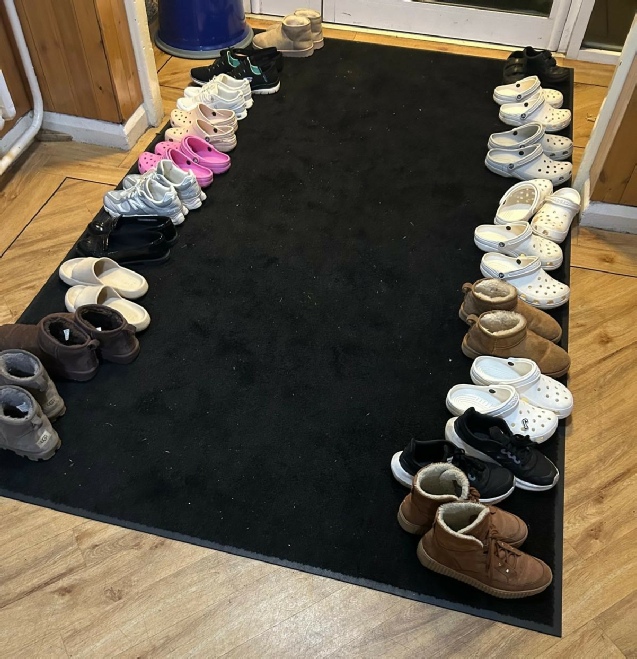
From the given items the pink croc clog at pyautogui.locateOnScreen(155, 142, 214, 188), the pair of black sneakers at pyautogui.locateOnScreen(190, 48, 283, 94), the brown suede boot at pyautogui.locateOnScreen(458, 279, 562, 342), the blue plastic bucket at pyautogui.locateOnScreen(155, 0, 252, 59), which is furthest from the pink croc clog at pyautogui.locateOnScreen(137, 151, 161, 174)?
the brown suede boot at pyautogui.locateOnScreen(458, 279, 562, 342)

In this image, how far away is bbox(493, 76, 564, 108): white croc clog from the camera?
2420 mm

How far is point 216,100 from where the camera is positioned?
2.42m

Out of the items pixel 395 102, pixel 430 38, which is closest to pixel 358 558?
pixel 395 102

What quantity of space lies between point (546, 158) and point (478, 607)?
59.2 inches

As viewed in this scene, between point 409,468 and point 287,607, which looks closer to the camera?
point 287,607

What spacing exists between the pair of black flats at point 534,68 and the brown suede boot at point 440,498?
182 cm

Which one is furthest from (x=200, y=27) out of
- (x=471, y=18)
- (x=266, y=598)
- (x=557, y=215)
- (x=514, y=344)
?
(x=266, y=598)

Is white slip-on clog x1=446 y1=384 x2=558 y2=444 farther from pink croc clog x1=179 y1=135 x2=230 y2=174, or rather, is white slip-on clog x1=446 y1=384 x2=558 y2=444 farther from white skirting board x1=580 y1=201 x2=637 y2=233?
pink croc clog x1=179 y1=135 x2=230 y2=174

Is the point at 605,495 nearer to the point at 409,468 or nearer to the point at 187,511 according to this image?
the point at 409,468

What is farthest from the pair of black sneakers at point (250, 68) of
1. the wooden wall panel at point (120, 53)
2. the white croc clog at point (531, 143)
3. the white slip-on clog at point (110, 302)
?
the white slip-on clog at point (110, 302)

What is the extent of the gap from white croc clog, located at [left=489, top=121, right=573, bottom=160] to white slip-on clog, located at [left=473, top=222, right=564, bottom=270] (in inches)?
16.6

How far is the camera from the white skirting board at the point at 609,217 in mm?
2045

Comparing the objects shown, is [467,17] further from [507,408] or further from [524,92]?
[507,408]

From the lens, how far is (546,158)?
7.23 feet
